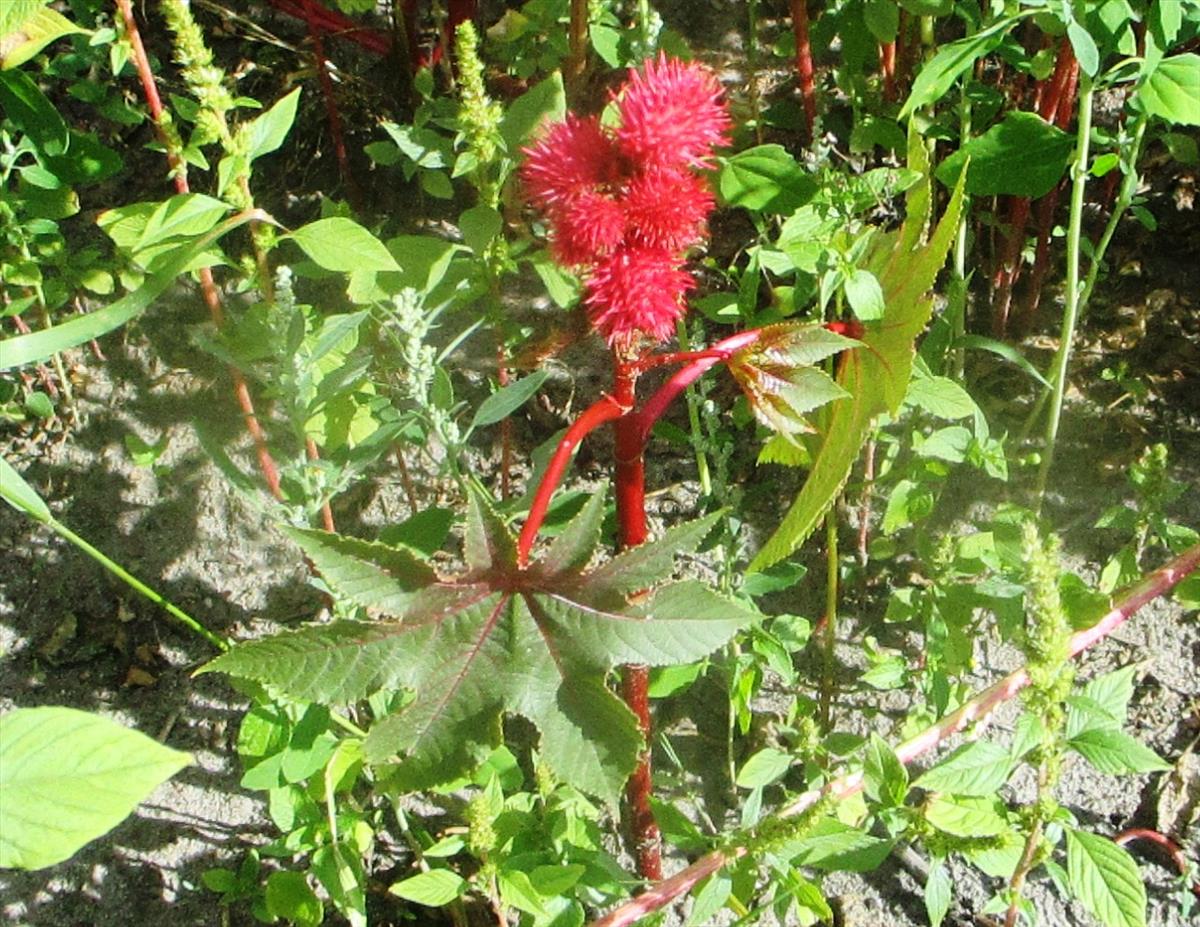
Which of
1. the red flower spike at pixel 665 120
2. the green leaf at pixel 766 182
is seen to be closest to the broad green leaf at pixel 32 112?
the green leaf at pixel 766 182

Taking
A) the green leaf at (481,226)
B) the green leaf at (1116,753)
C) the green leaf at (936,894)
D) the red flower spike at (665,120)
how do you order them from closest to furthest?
the red flower spike at (665,120) → the green leaf at (1116,753) → the green leaf at (936,894) → the green leaf at (481,226)

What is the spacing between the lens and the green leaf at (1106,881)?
1.21 meters

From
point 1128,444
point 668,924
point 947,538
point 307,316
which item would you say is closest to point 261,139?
point 307,316

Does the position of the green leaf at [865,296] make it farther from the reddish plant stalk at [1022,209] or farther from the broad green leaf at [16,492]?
the broad green leaf at [16,492]

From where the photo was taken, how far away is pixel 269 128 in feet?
4.46

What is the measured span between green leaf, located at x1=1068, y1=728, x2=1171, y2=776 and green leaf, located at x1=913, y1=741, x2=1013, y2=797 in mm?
73

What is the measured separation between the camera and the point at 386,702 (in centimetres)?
147

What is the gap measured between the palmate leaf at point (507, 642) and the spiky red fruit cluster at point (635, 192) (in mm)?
182

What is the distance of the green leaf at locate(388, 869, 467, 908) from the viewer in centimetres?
132

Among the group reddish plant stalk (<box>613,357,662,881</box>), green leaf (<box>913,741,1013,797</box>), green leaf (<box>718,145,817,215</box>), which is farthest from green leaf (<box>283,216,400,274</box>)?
green leaf (<box>913,741,1013,797</box>)

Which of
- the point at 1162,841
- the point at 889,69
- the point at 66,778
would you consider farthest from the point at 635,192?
the point at 1162,841

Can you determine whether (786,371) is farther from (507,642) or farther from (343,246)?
(343,246)

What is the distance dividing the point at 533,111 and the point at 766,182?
295 mm

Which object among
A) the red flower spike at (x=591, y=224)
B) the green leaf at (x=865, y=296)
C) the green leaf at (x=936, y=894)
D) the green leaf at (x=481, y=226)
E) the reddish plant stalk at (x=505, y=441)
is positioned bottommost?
the green leaf at (x=936, y=894)
